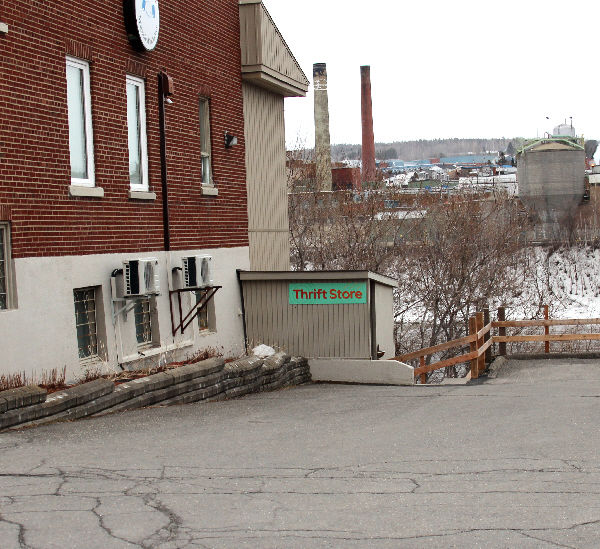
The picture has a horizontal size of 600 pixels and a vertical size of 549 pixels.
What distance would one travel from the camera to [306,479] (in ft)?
26.3

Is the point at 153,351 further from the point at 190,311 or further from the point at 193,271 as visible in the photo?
the point at 193,271

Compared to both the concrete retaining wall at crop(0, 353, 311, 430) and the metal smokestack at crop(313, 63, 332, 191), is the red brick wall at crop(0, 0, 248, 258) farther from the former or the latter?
the metal smokestack at crop(313, 63, 332, 191)

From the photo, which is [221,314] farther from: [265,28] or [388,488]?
[388,488]

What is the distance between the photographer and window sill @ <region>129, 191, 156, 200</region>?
1501 cm

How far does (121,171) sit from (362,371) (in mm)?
6349

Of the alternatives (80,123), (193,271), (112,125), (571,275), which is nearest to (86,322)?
(193,271)

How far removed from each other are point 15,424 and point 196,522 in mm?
4353

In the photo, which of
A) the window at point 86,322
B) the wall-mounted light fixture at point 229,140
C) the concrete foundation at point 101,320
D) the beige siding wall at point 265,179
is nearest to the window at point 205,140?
the wall-mounted light fixture at point 229,140

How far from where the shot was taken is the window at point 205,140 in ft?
59.1

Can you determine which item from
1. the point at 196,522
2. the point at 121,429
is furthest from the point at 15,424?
the point at 196,522

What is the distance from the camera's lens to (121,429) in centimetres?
1052

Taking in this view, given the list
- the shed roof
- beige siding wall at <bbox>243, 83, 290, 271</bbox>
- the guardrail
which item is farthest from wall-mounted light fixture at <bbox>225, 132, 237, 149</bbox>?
the guardrail

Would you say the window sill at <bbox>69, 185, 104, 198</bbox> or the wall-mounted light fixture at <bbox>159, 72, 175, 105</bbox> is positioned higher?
the wall-mounted light fixture at <bbox>159, 72, 175, 105</bbox>

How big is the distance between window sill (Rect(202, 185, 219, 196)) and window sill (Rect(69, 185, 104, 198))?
12.5ft
